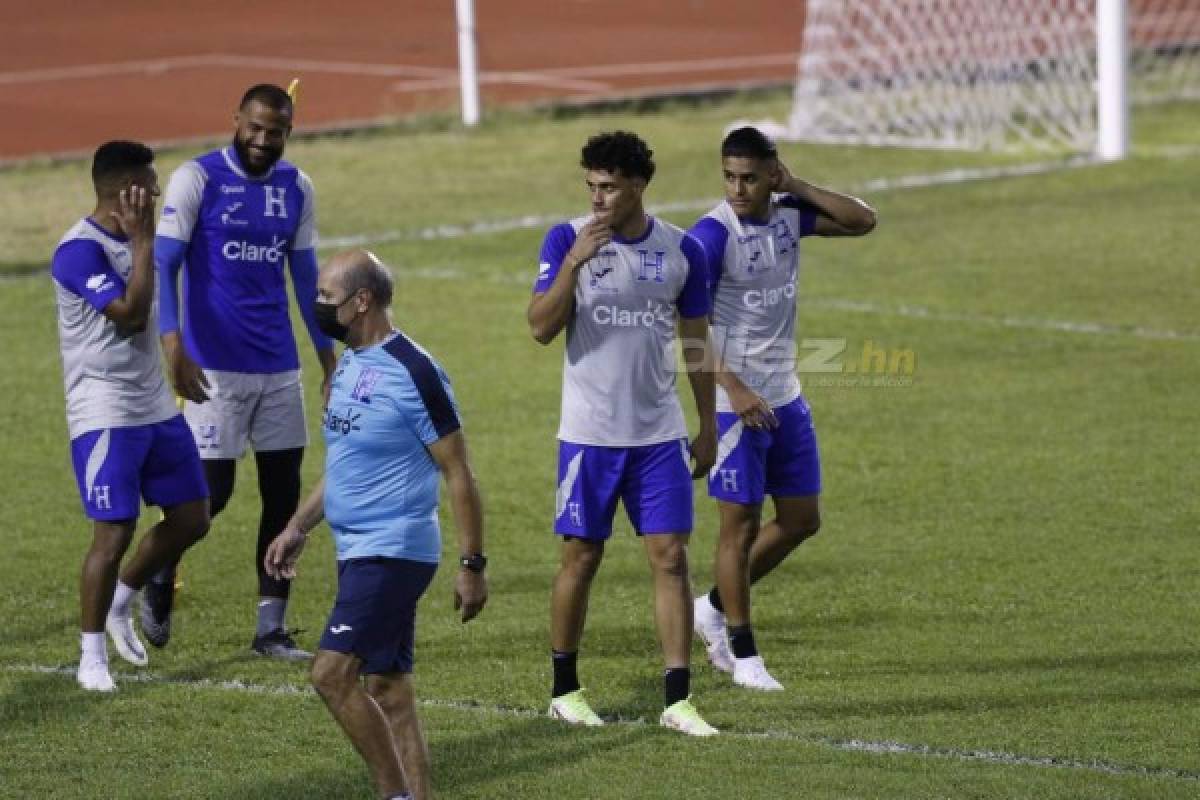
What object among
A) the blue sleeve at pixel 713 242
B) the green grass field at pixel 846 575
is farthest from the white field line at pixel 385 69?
the blue sleeve at pixel 713 242

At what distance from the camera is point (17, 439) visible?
14.6 metres

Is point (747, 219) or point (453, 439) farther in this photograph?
point (747, 219)

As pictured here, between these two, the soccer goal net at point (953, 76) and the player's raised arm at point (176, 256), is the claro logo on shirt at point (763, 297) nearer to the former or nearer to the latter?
the player's raised arm at point (176, 256)

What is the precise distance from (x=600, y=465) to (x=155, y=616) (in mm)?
2385

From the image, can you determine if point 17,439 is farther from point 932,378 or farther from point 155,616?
point 932,378

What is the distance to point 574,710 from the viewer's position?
8.97m

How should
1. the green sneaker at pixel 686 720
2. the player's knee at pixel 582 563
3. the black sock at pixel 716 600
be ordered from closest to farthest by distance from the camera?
the green sneaker at pixel 686 720, the player's knee at pixel 582 563, the black sock at pixel 716 600

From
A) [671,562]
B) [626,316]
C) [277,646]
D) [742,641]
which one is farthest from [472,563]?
[277,646]

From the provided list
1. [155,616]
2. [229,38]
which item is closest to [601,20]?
[229,38]

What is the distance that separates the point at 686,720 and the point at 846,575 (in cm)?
292

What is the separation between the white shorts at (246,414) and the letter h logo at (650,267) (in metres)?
2.11

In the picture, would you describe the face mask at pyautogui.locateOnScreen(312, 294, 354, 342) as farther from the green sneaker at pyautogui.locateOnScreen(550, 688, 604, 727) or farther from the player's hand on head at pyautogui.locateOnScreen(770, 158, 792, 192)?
the player's hand on head at pyautogui.locateOnScreen(770, 158, 792, 192)

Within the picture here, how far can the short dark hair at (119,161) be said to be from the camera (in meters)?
9.30

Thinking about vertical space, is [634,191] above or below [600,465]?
above
